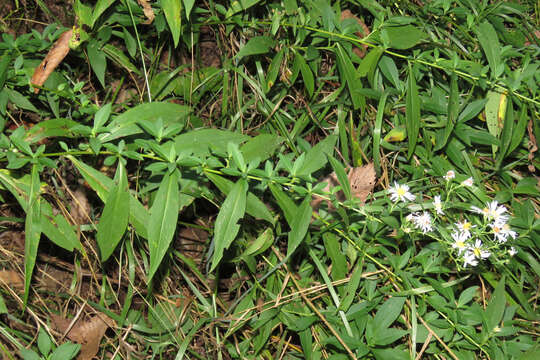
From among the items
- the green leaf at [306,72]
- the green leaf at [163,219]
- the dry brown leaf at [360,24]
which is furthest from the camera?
the dry brown leaf at [360,24]

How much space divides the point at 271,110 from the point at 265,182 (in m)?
0.66

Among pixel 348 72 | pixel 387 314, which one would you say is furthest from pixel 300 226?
pixel 348 72

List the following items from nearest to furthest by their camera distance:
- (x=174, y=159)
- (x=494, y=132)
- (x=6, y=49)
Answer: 1. (x=174, y=159)
2. (x=6, y=49)
3. (x=494, y=132)

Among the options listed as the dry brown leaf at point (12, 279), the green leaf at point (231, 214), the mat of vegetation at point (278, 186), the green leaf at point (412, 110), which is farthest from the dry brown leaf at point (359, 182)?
the dry brown leaf at point (12, 279)

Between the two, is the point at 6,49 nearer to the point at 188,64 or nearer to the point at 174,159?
the point at 188,64

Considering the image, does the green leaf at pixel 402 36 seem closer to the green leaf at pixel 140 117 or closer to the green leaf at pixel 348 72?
the green leaf at pixel 348 72

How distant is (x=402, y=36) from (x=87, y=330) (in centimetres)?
164

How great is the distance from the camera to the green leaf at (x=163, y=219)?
137 centimetres

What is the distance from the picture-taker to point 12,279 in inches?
72.6

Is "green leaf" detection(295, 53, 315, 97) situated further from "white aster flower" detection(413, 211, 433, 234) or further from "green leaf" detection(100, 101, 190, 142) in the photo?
"white aster flower" detection(413, 211, 433, 234)

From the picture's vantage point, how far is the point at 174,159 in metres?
1.42

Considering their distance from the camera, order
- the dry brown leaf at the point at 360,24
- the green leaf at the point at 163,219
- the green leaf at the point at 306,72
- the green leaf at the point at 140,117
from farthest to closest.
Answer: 1. the dry brown leaf at the point at 360,24
2. the green leaf at the point at 306,72
3. the green leaf at the point at 140,117
4. the green leaf at the point at 163,219

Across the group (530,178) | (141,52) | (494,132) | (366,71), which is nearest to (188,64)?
(141,52)

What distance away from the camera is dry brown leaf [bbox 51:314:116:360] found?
5.91ft
